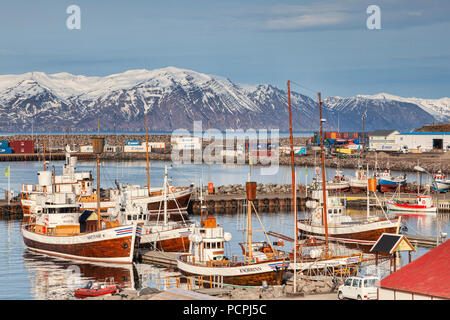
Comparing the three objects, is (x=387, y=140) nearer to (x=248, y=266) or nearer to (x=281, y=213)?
(x=281, y=213)

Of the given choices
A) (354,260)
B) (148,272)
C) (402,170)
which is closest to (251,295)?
(354,260)

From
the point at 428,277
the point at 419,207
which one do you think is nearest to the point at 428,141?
the point at 419,207

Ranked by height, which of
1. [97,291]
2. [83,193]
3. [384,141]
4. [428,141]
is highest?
[384,141]

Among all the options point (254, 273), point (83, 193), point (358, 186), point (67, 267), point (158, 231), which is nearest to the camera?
point (254, 273)

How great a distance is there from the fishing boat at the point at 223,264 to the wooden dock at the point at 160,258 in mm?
6180

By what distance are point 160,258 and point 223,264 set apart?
423 inches

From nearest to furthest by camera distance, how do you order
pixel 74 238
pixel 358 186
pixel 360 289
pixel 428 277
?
pixel 428 277, pixel 360 289, pixel 74 238, pixel 358 186

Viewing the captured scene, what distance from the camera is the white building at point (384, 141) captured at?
191000 mm

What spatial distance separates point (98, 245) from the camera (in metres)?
49.4

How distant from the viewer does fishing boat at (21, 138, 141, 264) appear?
48.5 m

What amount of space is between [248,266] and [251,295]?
13.2 feet

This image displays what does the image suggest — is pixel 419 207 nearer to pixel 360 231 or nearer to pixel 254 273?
pixel 360 231

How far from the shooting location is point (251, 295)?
32.8 m

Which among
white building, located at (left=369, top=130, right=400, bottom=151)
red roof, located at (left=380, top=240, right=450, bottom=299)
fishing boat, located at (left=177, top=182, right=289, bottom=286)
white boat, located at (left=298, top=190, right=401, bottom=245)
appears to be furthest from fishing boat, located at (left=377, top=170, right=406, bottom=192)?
white building, located at (left=369, top=130, right=400, bottom=151)
